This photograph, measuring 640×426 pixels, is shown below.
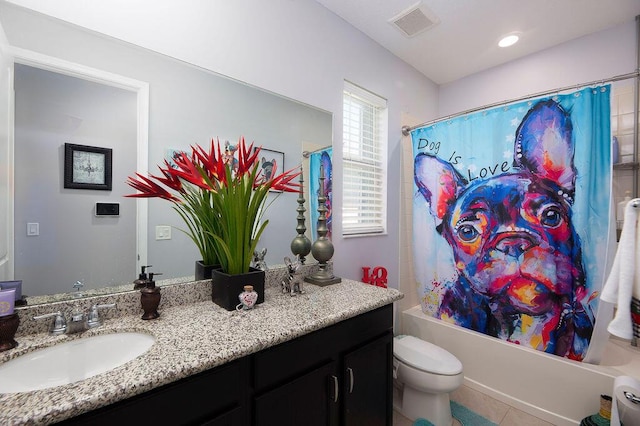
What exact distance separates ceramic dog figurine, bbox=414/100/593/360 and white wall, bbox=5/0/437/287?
1.82 feet

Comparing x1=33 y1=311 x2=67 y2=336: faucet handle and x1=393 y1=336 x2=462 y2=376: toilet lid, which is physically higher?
x1=33 y1=311 x2=67 y2=336: faucet handle

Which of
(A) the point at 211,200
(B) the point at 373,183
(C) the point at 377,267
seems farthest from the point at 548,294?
(A) the point at 211,200

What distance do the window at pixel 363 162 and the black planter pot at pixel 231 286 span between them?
0.94 metres

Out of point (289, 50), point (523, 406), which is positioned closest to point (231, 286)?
point (289, 50)

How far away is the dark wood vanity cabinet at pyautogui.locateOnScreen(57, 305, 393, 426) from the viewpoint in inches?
28.9

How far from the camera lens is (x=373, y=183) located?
2352 millimetres

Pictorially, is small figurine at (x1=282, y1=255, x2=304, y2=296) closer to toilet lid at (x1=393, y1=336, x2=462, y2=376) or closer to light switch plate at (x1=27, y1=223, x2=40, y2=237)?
toilet lid at (x1=393, y1=336, x2=462, y2=376)

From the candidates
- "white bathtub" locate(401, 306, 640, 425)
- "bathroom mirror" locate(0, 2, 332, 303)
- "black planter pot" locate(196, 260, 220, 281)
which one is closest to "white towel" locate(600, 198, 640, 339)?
"white bathtub" locate(401, 306, 640, 425)

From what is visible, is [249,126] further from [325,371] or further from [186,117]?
[325,371]

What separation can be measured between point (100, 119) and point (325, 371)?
133cm

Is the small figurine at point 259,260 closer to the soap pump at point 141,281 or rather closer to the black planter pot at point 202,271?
the black planter pot at point 202,271

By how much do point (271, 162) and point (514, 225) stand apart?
1.61 meters

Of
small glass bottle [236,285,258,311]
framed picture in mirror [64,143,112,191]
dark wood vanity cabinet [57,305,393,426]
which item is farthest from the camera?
small glass bottle [236,285,258,311]

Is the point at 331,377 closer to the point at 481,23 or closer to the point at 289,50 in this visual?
the point at 289,50
